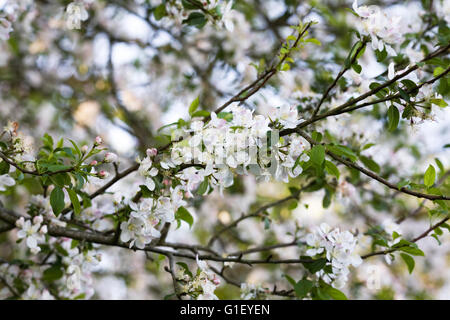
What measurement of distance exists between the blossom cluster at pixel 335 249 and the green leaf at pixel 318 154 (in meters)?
0.32

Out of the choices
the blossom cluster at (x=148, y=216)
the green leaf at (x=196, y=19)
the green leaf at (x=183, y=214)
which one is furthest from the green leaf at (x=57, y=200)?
the green leaf at (x=196, y=19)

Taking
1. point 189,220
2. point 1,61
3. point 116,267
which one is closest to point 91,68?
point 1,61

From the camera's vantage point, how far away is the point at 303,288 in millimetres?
1280

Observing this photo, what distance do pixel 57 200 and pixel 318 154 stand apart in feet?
2.08

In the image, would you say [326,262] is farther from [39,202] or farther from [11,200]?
[11,200]

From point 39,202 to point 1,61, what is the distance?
2321 mm

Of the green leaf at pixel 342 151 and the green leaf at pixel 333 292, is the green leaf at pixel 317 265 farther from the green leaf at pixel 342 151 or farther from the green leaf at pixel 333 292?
the green leaf at pixel 342 151

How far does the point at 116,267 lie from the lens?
3.41 metres

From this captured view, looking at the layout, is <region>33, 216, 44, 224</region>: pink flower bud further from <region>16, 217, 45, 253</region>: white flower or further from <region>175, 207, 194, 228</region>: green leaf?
<region>175, 207, 194, 228</region>: green leaf

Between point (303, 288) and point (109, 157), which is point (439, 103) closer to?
point (303, 288)

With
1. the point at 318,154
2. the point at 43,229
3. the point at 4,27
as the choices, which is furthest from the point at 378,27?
the point at 4,27

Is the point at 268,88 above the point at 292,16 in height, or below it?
below

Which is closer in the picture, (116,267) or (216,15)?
(216,15)

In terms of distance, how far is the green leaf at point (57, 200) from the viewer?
3.56 feet
